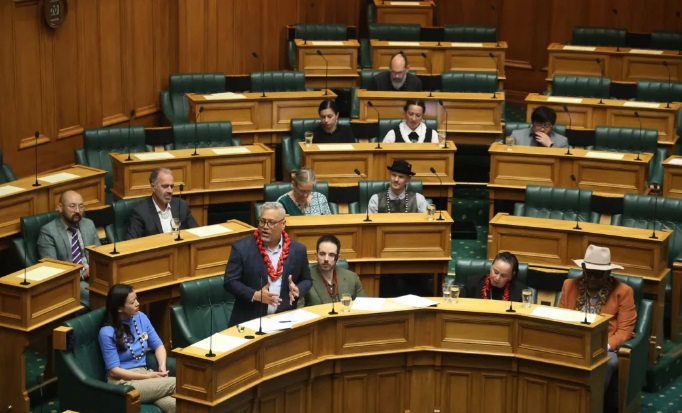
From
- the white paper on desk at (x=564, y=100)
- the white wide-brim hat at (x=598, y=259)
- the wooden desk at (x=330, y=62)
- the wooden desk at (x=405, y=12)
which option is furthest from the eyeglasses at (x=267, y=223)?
the wooden desk at (x=405, y=12)

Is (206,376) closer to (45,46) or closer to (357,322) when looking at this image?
(357,322)

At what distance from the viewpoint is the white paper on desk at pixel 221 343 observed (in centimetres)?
602

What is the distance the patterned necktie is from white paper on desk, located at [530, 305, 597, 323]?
290 cm

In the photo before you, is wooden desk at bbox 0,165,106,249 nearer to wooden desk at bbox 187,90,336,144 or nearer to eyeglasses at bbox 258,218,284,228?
wooden desk at bbox 187,90,336,144

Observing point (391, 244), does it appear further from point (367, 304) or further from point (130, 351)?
point (130, 351)

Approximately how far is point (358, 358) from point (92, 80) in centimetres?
470

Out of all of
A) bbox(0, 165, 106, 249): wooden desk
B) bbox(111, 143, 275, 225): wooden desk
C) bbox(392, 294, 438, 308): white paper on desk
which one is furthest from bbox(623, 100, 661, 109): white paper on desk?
bbox(0, 165, 106, 249): wooden desk

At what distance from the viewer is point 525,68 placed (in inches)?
550

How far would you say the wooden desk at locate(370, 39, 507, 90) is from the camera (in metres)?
12.1

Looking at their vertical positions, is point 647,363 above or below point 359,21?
below

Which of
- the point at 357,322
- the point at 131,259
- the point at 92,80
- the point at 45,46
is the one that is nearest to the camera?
the point at 357,322

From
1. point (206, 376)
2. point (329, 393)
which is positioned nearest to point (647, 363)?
point (329, 393)

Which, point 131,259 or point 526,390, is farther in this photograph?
point 131,259

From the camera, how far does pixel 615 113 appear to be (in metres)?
10.7
